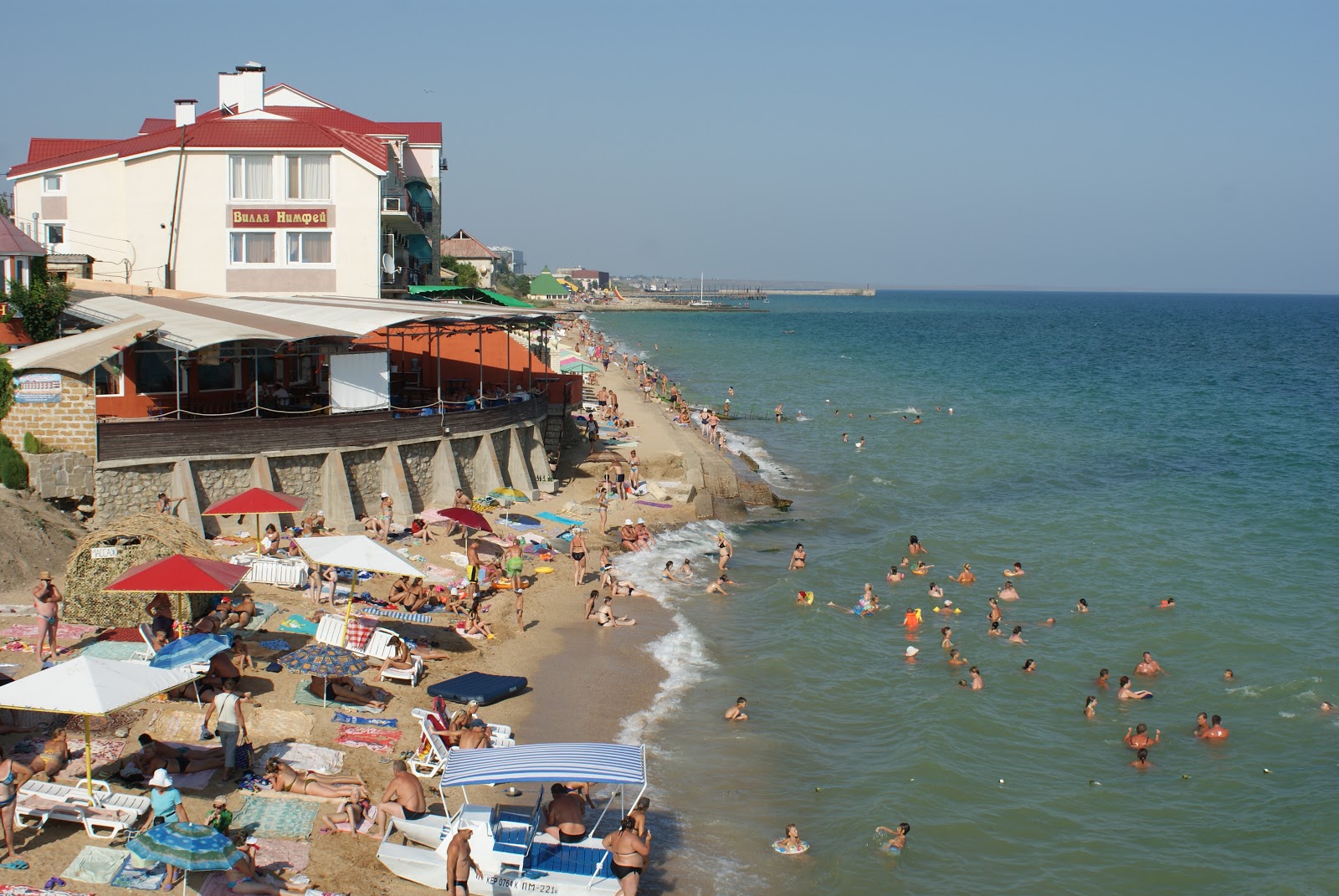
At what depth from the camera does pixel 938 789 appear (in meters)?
14.8

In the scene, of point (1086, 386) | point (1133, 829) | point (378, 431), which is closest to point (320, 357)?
point (378, 431)

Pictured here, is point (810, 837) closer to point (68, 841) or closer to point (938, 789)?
point (938, 789)

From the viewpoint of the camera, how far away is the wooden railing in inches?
800

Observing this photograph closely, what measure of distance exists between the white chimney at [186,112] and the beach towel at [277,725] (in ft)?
86.2

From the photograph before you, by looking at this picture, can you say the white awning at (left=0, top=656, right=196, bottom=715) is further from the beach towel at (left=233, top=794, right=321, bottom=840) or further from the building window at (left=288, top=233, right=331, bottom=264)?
the building window at (left=288, top=233, right=331, bottom=264)

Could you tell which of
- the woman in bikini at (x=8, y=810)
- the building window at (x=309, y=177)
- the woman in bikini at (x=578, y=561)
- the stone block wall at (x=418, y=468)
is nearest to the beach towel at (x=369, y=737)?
the woman in bikini at (x=8, y=810)

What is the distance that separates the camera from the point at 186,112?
33.9 meters

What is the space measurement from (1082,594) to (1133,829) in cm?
1094

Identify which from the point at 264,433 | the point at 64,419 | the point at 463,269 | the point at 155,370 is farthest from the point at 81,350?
the point at 463,269

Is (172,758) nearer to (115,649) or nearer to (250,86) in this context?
(115,649)

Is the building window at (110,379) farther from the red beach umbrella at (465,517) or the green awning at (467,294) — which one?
the green awning at (467,294)

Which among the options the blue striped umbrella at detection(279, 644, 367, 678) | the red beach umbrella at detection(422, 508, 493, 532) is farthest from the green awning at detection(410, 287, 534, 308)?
the blue striped umbrella at detection(279, 644, 367, 678)

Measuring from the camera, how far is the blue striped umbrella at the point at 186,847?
30.5 ft

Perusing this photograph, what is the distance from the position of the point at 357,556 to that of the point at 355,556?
0.09 ft
